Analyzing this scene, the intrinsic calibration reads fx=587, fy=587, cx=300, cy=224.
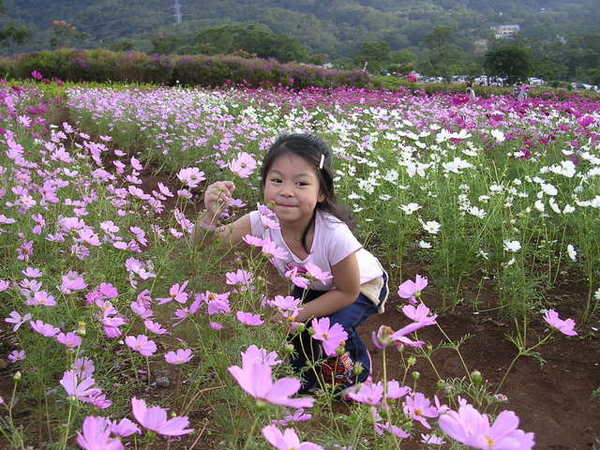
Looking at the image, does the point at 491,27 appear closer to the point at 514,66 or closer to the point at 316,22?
the point at 316,22

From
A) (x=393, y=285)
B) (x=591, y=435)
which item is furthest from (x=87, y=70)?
(x=591, y=435)

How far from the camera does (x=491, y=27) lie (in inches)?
2527

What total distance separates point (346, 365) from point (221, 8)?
80.5 meters

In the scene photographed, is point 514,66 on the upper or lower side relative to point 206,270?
lower

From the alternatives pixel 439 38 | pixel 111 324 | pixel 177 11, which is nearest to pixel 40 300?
pixel 111 324

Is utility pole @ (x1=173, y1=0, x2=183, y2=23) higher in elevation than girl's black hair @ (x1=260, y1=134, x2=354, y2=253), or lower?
higher

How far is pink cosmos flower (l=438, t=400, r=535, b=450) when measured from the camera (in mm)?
630

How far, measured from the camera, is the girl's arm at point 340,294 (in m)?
1.75

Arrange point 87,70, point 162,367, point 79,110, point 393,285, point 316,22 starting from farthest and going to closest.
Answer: point 316,22
point 87,70
point 79,110
point 393,285
point 162,367

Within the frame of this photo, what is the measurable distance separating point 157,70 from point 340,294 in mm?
13164

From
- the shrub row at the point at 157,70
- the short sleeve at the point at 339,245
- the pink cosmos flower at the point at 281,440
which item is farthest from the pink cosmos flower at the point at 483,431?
the shrub row at the point at 157,70

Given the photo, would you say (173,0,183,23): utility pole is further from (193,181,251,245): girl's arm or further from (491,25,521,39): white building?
(193,181,251,245): girl's arm

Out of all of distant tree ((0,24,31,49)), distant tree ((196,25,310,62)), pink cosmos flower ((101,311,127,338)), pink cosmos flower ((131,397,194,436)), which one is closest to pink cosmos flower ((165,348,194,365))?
pink cosmos flower ((101,311,127,338))

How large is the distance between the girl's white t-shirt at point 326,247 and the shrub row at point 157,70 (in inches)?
462
